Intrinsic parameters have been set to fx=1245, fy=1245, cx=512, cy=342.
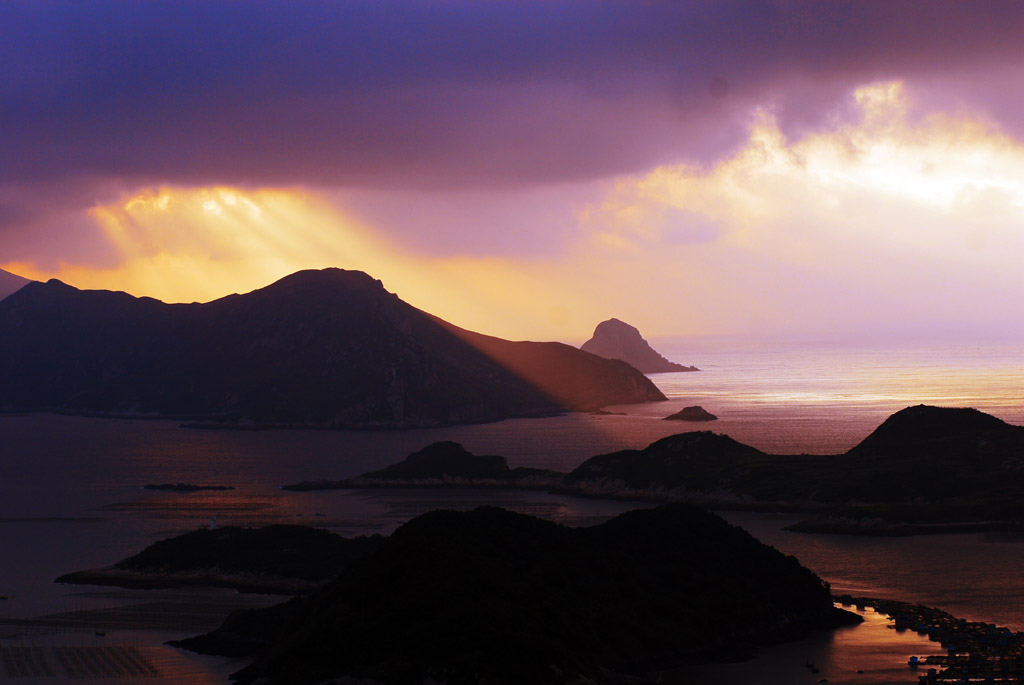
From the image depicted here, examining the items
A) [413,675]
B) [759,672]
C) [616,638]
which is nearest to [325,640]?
[413,675]

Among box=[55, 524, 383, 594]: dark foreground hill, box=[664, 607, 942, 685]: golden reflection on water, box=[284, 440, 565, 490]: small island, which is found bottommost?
box=[664, 607, 942, 685]: golden reflection on water

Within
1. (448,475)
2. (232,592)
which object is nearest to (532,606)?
(232,592)

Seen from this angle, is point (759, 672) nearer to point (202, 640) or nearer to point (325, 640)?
point (325, 640)

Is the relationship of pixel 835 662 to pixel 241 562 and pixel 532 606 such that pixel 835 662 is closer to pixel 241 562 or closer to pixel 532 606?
pixel 532 606

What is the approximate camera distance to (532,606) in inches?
2724

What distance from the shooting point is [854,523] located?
132500 mm

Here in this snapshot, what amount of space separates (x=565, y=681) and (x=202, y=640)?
30371 millimetres

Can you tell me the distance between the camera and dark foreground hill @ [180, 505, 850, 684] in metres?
62.4

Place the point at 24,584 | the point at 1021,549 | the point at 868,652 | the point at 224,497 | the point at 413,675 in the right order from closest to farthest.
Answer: the point at 413,675 → the point at 868,652 → the point at 24,584 → the point at 1021,549 → the point at 224,497

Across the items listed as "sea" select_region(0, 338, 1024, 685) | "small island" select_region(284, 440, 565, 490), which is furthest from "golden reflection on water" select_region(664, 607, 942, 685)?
"small island" select_region(284, 440, 565, 490)

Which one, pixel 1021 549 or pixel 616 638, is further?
pixel 1021 549

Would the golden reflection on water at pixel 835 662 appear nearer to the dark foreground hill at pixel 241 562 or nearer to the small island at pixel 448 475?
the dark foreground hill at pixel 241 562

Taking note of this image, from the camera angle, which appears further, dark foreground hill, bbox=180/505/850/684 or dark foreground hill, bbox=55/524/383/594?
dark foreground hill, bbox=55/524/383/594

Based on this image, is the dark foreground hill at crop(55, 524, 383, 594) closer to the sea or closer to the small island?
the sea
